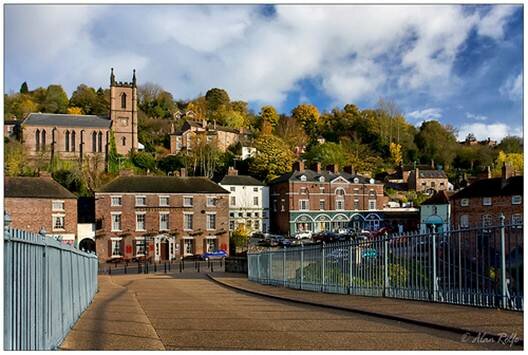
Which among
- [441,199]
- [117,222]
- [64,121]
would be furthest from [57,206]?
[441,199]

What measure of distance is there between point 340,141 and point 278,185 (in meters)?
31.2

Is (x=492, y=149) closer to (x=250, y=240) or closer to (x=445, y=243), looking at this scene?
(x=250, y=240)

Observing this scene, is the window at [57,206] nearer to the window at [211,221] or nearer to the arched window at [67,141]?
the window at [211,221]

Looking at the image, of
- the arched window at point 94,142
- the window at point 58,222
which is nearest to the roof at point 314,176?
the window at point 58,222

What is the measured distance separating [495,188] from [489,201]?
1.20 metres

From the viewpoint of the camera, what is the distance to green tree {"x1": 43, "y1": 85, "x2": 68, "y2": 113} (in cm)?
9656

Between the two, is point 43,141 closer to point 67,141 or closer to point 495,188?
point 67,141

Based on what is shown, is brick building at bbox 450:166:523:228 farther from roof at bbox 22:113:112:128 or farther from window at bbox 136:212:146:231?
roof at bbox 22:113:112:128

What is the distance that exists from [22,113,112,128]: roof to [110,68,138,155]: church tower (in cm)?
182

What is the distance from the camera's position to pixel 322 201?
63.8m

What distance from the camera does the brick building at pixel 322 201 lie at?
6244cm

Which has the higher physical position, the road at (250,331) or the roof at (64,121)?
the roof at (64,121)

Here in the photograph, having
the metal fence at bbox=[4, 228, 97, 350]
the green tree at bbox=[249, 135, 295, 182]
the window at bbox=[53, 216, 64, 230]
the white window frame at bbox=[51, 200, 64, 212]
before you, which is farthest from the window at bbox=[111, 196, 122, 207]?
the metal fence at bbox=[4, 228, 97, 350]

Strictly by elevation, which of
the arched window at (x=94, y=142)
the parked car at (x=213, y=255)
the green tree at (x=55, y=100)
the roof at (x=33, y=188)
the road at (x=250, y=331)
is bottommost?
the parked car at (x=213, y=255)
